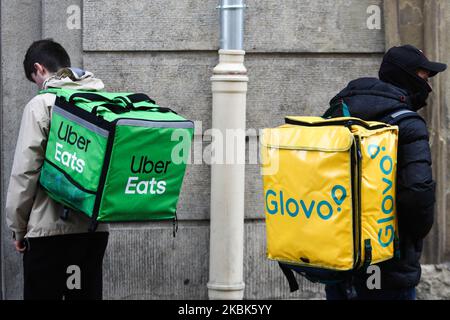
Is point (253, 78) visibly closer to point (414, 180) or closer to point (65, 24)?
point (65, 24)

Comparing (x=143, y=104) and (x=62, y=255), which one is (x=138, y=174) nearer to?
(x=143, y=104)

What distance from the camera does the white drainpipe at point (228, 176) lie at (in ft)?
20.1

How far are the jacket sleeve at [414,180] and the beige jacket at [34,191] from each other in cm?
165

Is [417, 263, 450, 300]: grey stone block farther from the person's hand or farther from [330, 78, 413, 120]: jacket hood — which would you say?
the person's hand

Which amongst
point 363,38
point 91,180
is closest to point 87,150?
point 91,180

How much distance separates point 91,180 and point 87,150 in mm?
147

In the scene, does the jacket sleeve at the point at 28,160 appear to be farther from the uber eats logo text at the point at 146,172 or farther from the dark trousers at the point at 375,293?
the dark trousers at the point at 375,293

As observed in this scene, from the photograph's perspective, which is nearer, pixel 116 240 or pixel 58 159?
pixel 58 159

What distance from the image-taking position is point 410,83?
462cm

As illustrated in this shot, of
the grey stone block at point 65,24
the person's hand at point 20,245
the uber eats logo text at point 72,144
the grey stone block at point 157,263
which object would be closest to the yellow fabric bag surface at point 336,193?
the uber eats logo text at point 72,144

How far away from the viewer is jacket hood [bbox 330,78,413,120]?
4.39 m

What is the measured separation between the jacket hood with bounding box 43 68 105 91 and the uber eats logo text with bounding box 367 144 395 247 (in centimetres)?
161

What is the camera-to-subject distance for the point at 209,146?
658 cm

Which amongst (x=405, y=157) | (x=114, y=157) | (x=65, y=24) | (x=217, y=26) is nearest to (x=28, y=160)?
(x=114, y=157)
